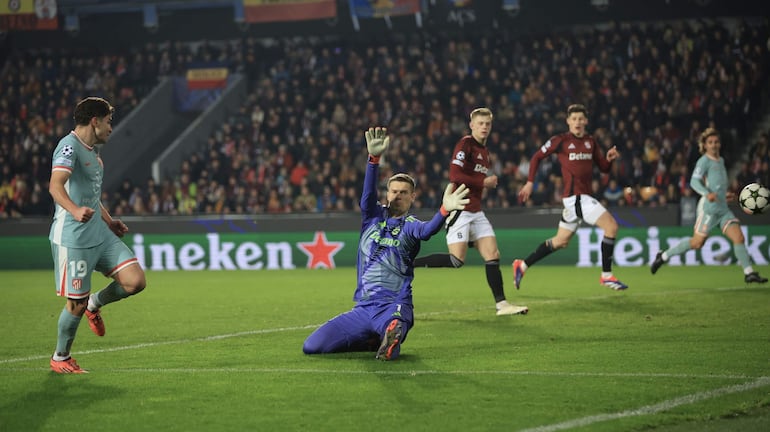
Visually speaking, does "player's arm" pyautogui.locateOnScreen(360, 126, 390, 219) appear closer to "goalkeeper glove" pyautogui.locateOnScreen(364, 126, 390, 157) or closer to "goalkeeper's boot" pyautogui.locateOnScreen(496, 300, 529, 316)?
"goalkeeper glove" pyautogui.locateOnScreen(364, 126, 390, 157)

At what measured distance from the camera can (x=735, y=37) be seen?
89.1 feet

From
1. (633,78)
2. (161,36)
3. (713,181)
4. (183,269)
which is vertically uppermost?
(161,36)

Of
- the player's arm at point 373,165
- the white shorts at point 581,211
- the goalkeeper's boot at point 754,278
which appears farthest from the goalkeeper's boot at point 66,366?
the goalkeeper's boot at point 754,278

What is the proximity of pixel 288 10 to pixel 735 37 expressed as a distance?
40.1 ft

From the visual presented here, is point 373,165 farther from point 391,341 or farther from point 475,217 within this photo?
point 475,217

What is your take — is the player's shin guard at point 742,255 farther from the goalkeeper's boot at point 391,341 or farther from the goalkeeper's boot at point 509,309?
the goalkeeper's boot at point 391,341

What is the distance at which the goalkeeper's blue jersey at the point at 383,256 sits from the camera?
352 inches

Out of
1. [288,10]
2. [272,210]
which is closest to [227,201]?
[272,210]

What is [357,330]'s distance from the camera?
8805mm

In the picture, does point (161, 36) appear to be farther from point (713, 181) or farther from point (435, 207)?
point (713, 181)

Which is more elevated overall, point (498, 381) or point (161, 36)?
point (161, 36)

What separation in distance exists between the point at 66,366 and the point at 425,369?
264 centimetres

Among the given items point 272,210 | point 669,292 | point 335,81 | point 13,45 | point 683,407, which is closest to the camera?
point 683,407

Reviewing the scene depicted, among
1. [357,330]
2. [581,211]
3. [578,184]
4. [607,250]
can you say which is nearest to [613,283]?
[607,250]
